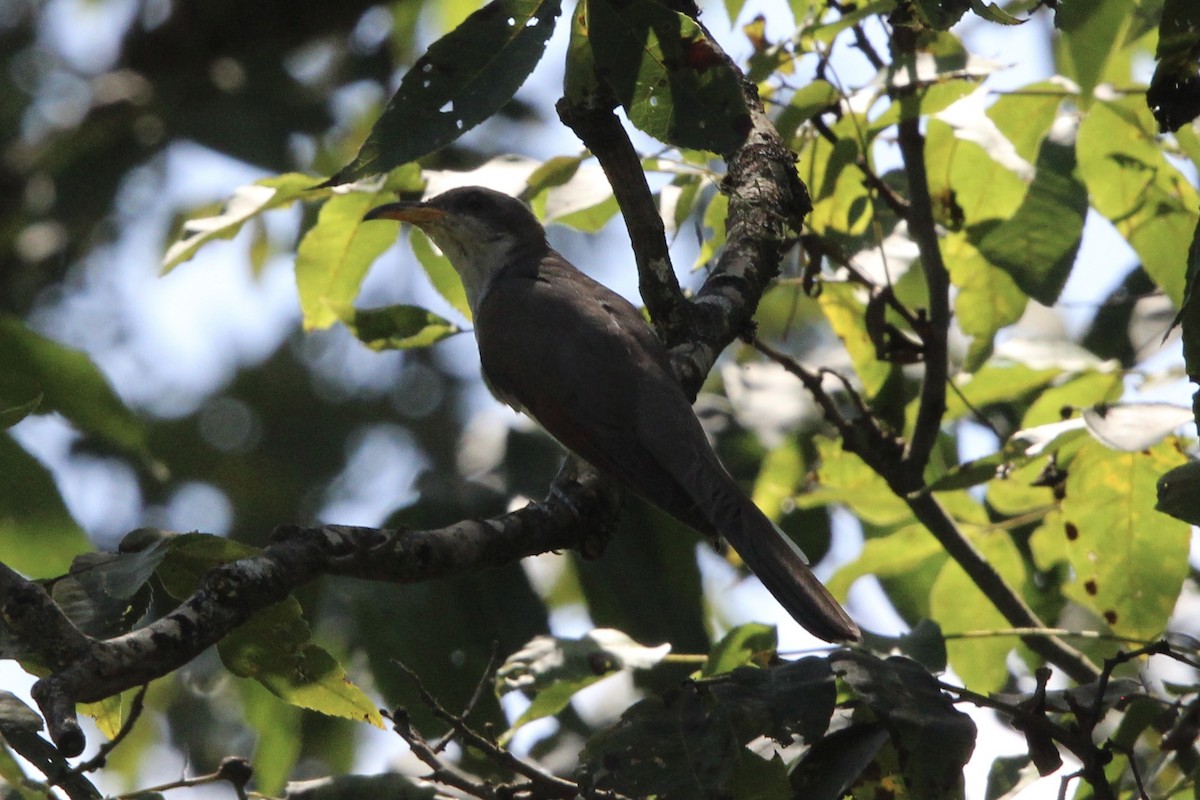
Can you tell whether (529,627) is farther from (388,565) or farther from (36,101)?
(36,101)

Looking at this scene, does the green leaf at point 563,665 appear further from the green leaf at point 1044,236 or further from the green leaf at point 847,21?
the green leaf at point 847,21

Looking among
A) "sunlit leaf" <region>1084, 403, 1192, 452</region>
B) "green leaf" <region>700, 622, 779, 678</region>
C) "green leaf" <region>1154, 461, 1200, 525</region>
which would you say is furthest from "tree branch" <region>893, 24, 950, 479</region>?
"green leaf" <region>1154, 461, 1200, 525</region>

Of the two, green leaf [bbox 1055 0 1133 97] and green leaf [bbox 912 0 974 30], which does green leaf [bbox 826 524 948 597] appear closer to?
green leaf [bbox 1055 0 1133 97]

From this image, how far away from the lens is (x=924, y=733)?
7.29 ft

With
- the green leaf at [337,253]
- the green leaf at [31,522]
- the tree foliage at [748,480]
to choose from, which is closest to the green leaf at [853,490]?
the tree foliage at [748,480]

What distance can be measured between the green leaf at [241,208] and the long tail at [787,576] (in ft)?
5.26

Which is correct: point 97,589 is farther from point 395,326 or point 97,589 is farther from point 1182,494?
point 1182,494

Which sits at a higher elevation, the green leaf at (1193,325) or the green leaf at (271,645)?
the green leaf at (1193,325)

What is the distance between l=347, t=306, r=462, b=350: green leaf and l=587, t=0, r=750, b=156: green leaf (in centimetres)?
147

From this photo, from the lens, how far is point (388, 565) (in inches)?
99.4

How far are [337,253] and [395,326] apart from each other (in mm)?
324

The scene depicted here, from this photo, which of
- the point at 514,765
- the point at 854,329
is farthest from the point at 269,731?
the point at 854,329

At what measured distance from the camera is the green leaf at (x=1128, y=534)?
3.27m

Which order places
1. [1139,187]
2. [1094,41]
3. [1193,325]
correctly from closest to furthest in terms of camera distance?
[1193,325]
[1094,41]
[1139,187]
